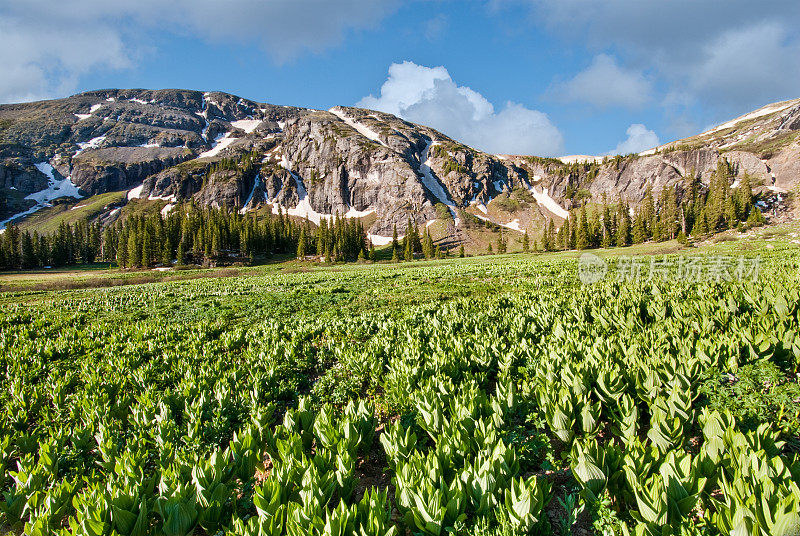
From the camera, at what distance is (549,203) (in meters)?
188

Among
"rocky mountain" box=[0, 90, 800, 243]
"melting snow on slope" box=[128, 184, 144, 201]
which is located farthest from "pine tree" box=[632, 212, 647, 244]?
"melting snow on slope" box=[128, 184, 144, 201]

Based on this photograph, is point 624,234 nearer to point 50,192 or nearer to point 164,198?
point 164,198

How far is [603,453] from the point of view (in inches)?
112

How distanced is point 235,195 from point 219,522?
189 m

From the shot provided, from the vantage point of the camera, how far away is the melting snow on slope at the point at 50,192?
16790 centimetres

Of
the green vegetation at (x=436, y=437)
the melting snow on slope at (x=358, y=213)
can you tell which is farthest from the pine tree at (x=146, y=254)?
the melting snow on slope at (x=358, y=213)

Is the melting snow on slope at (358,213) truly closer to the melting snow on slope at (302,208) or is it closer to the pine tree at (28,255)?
the melting snow on slope at (302,208)

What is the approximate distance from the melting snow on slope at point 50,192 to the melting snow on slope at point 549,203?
264 metres

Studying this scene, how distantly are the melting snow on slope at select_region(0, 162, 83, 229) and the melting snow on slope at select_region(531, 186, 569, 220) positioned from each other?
263518 mm

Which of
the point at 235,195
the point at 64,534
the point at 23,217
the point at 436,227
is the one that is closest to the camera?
the point at 64,534

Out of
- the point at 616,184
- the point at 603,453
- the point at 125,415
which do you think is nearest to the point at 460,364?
the point at 603,453

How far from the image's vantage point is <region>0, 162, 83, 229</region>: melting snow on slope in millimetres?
167900

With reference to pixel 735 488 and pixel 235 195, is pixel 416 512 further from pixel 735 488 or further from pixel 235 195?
pixel 235 195

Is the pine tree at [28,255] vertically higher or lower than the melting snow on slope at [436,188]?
lower
